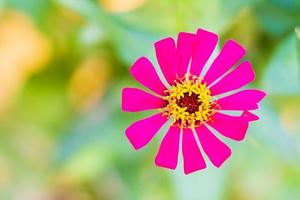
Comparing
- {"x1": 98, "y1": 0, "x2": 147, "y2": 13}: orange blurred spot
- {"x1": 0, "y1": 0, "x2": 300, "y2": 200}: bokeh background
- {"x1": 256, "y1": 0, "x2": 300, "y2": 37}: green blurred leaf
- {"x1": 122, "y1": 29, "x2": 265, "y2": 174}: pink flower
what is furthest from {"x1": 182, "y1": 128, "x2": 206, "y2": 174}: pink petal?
{"x1": 98, "y1": 0, "x2": 147, "y2": 13}: orange blurred spot

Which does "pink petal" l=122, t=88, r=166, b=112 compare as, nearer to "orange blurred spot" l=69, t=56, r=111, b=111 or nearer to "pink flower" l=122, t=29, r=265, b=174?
"pink flower" l=122, t=29, r=265, b=174

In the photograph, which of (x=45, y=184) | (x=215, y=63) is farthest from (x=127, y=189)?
(x=215, y=63)

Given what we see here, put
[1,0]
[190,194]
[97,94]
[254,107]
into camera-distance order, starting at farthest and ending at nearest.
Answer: [97,94] < [1,0] < [190,194] < [254,107]

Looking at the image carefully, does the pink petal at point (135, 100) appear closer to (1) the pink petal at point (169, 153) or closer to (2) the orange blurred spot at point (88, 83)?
(1) the pink petal at point (169, 153)

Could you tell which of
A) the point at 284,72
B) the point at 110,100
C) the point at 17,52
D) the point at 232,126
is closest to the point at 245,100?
the point at 232,126

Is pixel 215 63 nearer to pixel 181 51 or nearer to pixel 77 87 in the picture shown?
pixel 181 51

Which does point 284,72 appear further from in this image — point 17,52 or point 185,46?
point 17,52

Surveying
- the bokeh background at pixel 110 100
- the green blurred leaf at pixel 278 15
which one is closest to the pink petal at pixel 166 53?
the bokeh background at pixel 110 100
